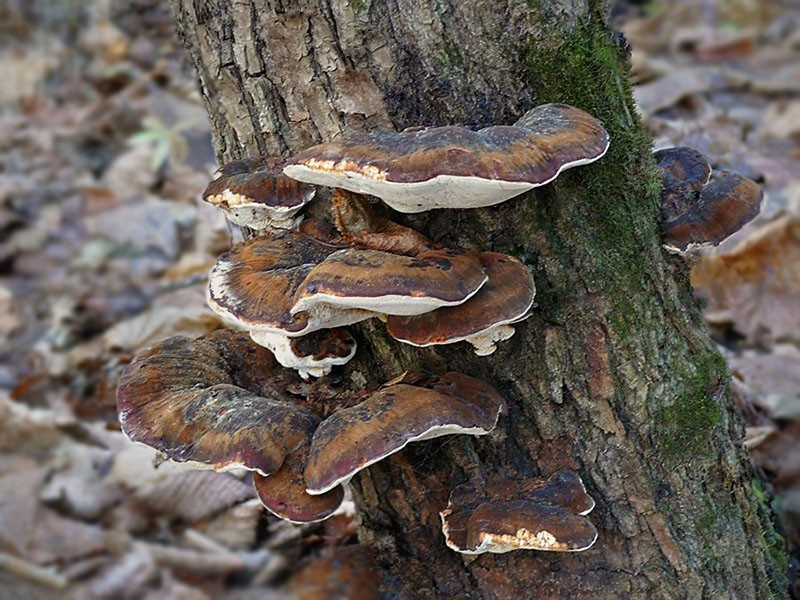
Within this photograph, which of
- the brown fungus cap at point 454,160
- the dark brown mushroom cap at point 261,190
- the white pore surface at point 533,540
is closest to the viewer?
the brown fungus cap at point 454,160

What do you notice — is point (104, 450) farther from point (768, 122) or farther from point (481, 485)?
point (768, 122)

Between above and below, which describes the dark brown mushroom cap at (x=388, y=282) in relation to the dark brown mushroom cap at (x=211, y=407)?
above

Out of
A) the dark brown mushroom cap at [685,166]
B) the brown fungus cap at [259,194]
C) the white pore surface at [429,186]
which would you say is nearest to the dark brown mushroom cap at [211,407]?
the brown fungus cap at [259,194]

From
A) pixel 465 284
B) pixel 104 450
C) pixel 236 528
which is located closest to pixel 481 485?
pixel 465 284

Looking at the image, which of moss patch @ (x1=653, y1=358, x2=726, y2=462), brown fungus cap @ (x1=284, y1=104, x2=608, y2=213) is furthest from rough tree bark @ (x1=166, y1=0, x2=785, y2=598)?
brown fungus cap @ (x1=284, y1=104, x2=608, y2=213)

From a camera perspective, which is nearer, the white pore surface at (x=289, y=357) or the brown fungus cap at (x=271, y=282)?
the brown fungus cap at (x=271, y=282)

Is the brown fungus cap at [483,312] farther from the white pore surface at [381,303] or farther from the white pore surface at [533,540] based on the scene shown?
the white pore surface at [533,540]
